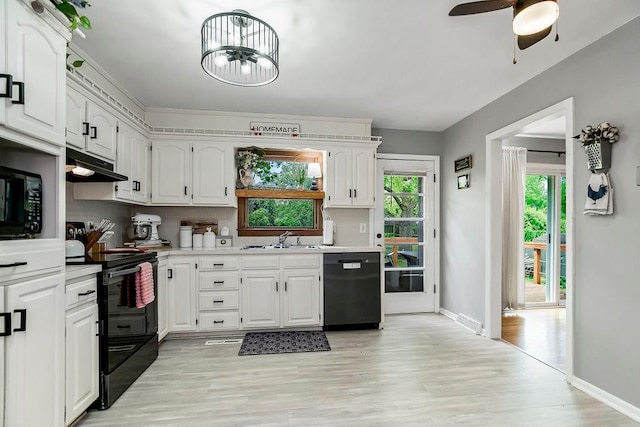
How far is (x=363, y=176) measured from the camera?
391 centimetres

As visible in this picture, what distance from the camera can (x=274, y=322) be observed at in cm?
343

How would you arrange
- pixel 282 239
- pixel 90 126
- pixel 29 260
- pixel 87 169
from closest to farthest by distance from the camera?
1. pixel 29 260
2. pixel 87 169
3. pixel 90 126
4. pixel 282 239

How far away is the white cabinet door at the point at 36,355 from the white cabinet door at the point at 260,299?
182 cm

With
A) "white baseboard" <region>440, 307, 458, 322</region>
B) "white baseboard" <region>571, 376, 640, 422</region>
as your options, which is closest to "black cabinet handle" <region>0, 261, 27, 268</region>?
"white baseboard" <region>571, 376, 640, 422</region>

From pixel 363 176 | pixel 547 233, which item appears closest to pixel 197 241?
pixel 363 176

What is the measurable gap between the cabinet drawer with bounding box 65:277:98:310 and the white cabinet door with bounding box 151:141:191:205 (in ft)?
5.42

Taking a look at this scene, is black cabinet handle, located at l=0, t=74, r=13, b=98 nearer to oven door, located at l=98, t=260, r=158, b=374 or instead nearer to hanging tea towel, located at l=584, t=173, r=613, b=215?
oven door, located at l=98, t=260, r=158, b=374

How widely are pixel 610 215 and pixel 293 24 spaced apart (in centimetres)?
256

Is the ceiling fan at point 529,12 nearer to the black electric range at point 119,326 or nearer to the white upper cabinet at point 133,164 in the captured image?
the black electric range at point 119,326

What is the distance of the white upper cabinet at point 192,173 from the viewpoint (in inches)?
139

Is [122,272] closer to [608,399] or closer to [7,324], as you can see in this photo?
[7,324]

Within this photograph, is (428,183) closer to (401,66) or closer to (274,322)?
(401,66)


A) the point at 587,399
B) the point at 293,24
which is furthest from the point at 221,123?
the point at 587,399

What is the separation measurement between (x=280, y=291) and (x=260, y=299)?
0.23 m
